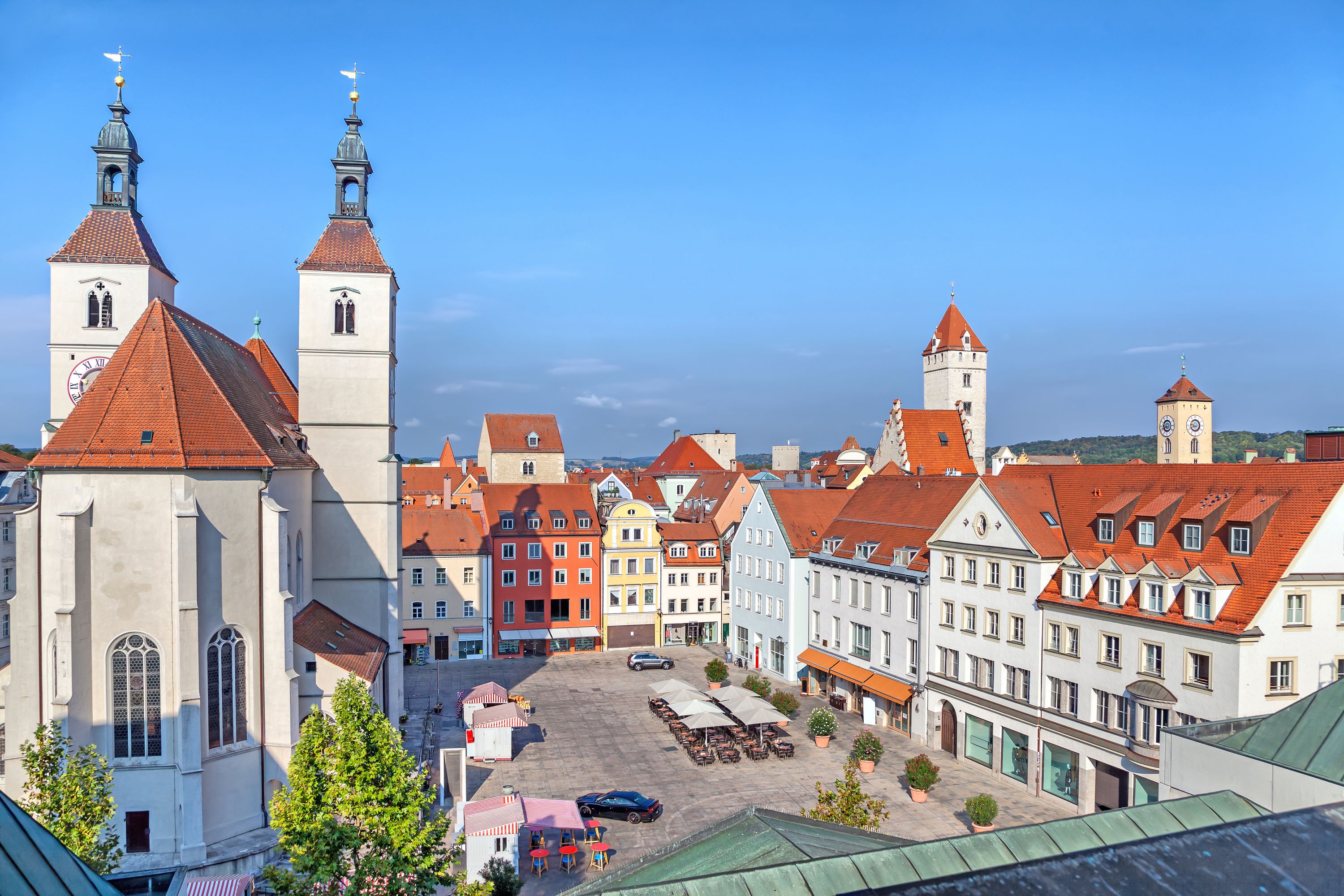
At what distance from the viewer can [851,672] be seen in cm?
4241

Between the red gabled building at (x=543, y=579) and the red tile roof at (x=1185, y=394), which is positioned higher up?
the red tile roof at (x=1185, y=394)

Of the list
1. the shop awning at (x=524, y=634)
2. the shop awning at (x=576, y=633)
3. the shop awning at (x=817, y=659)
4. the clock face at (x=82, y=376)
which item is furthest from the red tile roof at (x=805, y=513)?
the clock face at (x=82, y=376)

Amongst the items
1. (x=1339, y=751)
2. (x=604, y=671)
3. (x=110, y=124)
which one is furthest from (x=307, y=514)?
(x=1339, y=751)

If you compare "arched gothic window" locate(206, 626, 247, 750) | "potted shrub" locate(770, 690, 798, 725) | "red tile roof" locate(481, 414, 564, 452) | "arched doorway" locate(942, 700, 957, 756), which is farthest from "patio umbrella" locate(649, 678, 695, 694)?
"red tile roof" locate(481, 414, 564, 452)

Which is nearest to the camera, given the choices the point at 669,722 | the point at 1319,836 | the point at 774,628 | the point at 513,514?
the point at 1319,836

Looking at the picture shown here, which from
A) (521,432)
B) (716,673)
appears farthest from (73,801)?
(521,432)

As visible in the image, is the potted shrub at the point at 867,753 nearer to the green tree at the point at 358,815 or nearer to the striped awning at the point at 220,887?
the green tree at the point at 358,815

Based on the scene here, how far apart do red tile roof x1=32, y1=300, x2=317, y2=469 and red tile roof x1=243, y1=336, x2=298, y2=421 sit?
12.5m

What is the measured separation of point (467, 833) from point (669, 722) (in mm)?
17837

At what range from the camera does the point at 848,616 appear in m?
44.2

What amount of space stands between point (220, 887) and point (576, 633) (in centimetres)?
3666

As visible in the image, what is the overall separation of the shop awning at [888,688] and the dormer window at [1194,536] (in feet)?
46.1

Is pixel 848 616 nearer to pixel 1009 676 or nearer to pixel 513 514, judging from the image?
pixel 1009 676

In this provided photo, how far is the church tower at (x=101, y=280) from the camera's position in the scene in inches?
1391
